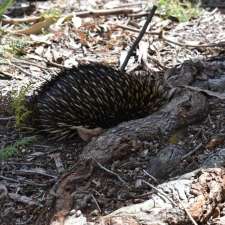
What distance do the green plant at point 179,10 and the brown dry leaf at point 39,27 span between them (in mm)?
1158

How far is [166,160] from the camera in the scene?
327cm

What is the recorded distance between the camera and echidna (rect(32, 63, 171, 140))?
396cm

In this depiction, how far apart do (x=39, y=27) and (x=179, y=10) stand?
1.47 m

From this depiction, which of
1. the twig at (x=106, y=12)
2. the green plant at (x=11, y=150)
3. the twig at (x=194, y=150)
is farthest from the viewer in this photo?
the twig at (x=106, y=12)

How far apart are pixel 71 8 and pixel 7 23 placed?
2.77ft

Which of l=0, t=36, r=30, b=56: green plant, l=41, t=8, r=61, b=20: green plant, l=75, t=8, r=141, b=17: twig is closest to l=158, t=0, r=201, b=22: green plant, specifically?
l=75, t=8, r=141, b=17: twig

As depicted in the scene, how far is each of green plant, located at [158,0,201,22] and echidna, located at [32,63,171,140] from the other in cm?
206

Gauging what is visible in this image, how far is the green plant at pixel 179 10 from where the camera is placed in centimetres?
595

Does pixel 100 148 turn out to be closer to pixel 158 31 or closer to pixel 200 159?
pixel 200 159

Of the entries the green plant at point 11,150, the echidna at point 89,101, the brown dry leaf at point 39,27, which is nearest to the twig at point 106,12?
the brown dry leaf at point 39,27

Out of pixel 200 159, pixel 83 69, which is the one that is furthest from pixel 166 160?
pixel 83 69

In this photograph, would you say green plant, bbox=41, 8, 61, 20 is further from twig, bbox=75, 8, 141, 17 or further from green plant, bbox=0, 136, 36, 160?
green plant, bbox=0, 136, 36, 160

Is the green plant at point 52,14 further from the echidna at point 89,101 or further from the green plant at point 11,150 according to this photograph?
the green plant at point 11,150

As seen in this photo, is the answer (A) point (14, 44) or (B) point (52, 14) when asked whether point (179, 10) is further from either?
(A) point (14, 44)
